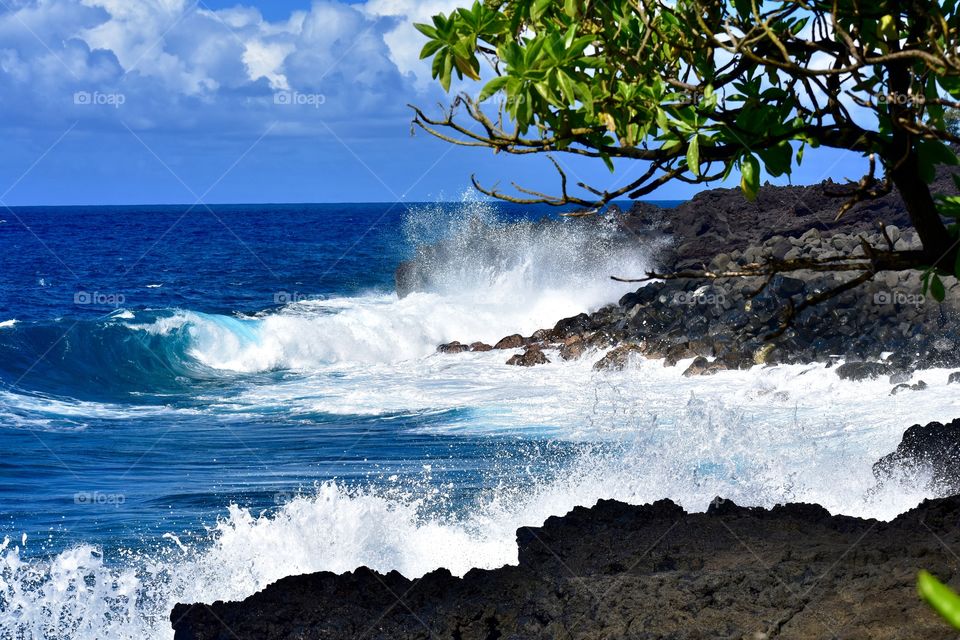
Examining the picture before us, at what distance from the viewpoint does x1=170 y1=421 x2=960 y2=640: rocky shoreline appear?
370 cm

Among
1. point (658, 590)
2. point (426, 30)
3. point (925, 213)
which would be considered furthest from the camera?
point (925, 213)

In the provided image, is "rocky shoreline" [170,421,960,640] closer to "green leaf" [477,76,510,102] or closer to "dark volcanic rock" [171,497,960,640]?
"dark volcanic rock" [171,497,960,640]

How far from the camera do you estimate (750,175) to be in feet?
11.6

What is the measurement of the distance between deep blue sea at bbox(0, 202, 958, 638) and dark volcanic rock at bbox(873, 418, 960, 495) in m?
0.20

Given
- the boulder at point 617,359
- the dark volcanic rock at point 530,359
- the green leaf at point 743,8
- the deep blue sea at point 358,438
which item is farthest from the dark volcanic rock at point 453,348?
the green leaf at point 743,8

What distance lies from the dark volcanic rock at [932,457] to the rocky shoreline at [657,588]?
62.8 inches

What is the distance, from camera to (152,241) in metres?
61.4

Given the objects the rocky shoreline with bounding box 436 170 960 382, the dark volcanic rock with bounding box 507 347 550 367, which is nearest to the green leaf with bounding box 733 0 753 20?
the rocky shoreline with bounding box 436 170 960 382

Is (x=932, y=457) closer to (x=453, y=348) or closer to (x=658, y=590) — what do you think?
(x=658, y=590)

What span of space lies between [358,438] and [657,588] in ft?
30.1

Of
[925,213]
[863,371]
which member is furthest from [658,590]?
[863,371]

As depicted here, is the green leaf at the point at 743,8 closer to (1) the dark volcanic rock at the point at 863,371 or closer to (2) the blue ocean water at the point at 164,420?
(2) the blue ocean water at the point at 164,420

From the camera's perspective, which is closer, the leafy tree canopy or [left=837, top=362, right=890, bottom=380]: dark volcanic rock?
the leafy tree canopy

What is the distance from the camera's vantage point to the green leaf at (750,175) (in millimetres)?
3529
